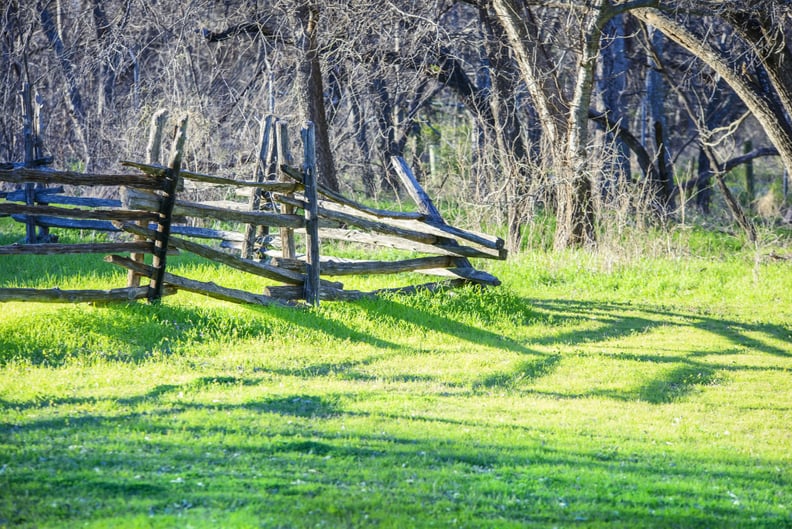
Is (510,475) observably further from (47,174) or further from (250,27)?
(250,27)

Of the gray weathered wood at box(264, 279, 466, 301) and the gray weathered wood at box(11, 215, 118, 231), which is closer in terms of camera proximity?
the gray weathered wood at box(264, 279, 466, 301)

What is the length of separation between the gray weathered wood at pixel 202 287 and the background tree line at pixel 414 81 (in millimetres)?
4456

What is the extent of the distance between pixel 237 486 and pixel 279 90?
14.8 m

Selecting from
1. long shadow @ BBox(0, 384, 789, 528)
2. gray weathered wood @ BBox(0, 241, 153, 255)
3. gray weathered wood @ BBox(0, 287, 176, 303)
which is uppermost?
gray weathered wood @ BBox(0, 241, 153, 255)

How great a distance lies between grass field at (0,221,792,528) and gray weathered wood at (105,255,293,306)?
0.63 feet

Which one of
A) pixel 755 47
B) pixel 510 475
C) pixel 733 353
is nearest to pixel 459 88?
pixel 755 47

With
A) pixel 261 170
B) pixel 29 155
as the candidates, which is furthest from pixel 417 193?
pixel 29 155

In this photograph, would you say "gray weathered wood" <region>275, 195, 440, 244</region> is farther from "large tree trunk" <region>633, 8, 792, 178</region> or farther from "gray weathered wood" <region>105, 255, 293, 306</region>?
"large tree trunk" <region>633, 8, 792, 178</region>

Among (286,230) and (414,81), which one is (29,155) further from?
(414,81)

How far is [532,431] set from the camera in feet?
19.6

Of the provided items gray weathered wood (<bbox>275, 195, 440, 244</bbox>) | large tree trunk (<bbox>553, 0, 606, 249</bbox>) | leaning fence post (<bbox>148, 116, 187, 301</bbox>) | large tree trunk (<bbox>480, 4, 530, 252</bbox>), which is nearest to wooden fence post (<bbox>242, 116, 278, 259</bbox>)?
gray weathered wood (<bbox>275, 195, 440, 244</bbox>)

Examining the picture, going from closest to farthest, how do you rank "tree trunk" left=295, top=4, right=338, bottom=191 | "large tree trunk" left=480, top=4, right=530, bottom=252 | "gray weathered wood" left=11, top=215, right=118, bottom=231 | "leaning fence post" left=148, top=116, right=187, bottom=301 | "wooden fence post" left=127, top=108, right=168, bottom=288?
"leaning fence post" left=148, top=116, right=187, bottom=301
"wooden fence post" left=127, top=108, right=168, bottom=288
"gray weathered wood" left=11, top=215, right=118, bottom=231
"tree trunk" left=295, top=4, right=338, bottom=191
"large tree trunk" left=480, top=4, right=530, bottom=252

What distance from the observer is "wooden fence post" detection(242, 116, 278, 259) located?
11.2 metres

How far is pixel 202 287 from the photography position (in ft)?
29.3
